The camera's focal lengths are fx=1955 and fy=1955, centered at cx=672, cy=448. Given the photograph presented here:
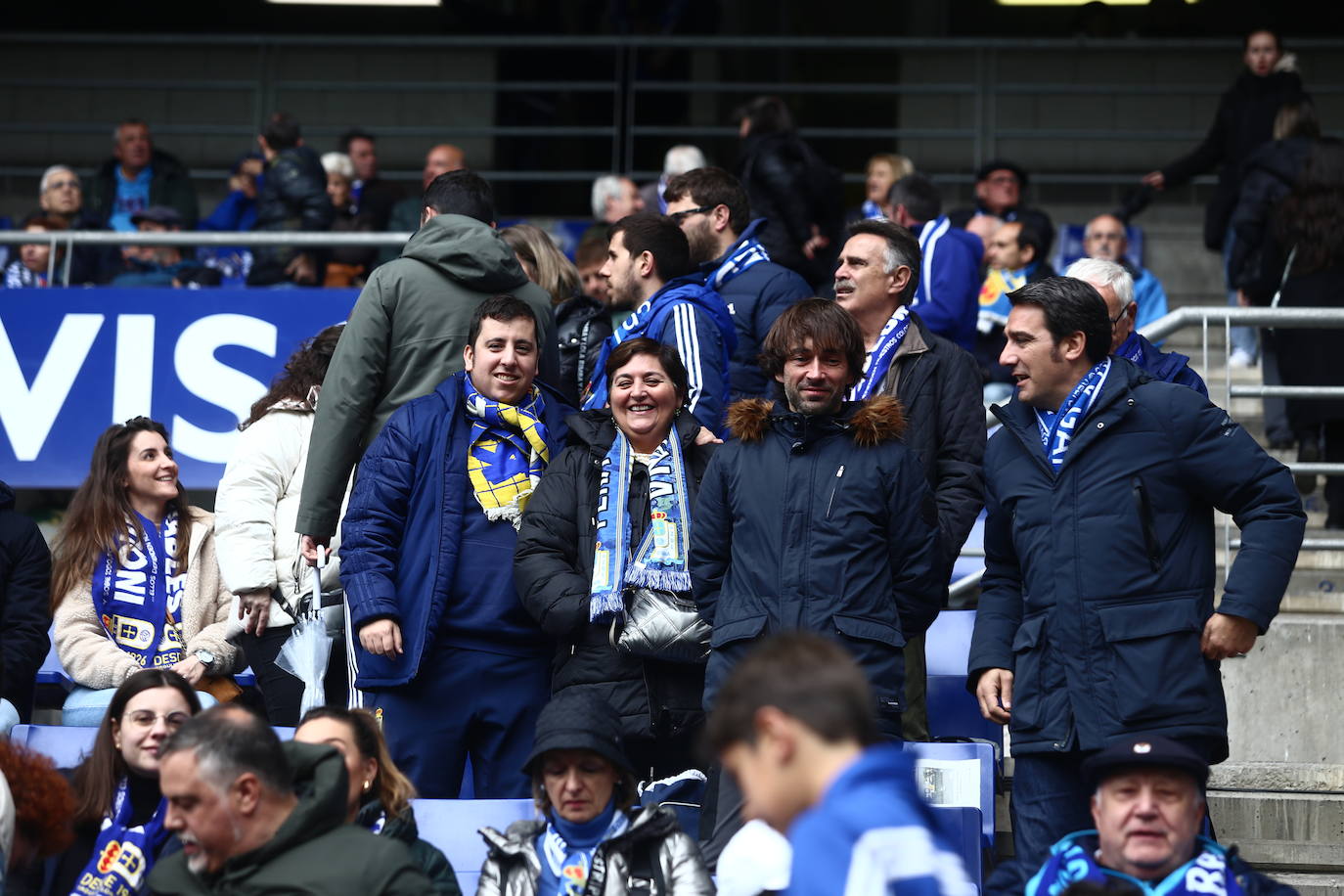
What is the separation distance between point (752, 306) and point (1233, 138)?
5.84m

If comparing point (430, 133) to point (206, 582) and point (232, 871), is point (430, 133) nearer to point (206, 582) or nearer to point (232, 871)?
point (206, 582)

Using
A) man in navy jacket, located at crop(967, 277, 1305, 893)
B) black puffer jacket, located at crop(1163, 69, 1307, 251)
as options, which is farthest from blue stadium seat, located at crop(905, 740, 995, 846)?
black puffer jacket, located at crop(1163, 69, 1307, 251)

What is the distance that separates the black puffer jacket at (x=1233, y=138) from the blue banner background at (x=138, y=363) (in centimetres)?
518

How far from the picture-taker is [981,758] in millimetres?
5742

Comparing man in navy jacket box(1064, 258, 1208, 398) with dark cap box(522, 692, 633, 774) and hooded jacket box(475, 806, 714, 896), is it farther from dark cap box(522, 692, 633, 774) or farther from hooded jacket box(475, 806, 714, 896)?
hooded jacket box(475, 806, 714, 896)

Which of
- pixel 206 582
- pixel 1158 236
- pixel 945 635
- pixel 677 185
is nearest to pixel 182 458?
pixel 206 582

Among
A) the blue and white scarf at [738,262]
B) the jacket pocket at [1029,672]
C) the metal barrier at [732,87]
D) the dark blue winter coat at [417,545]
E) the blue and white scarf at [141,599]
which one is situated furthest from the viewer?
the metal barrier at [732,87]

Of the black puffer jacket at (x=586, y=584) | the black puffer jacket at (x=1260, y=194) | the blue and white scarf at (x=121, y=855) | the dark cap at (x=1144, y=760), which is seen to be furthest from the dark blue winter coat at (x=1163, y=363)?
the black puffer jacket at (x=1260, y=194)

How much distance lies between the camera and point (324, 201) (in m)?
11.3

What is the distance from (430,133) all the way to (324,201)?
3.42 meters

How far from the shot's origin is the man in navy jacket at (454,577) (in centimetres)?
583

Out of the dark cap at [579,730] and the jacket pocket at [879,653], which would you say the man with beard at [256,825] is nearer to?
the dark cap at [579,730]

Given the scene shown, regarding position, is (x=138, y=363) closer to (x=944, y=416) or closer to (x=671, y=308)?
(x=671, y=308)

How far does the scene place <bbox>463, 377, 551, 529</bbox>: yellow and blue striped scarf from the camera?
605 cm
